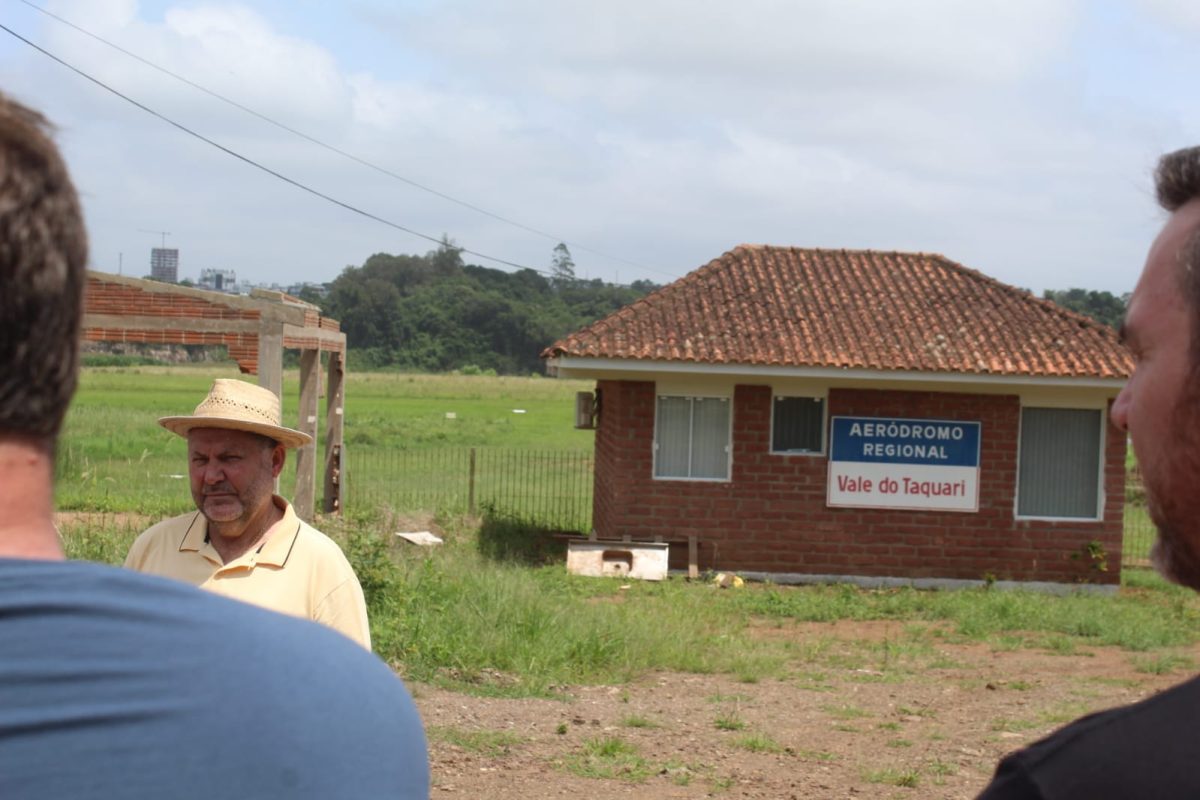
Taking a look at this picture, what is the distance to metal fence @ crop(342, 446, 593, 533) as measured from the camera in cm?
2023

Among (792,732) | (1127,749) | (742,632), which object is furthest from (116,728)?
(742,632)

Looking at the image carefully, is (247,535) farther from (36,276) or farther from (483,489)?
(483,489)

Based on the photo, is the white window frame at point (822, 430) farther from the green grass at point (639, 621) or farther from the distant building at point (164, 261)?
the distant building at point (164, 261)

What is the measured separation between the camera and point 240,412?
467 centimetres

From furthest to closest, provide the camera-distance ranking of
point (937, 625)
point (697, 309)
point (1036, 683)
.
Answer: point (697, 309) < point (937, 625) < point (1036, 683)

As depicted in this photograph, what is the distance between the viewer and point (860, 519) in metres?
16.4

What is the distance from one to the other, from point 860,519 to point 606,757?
369 inches

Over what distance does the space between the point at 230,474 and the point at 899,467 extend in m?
12.9

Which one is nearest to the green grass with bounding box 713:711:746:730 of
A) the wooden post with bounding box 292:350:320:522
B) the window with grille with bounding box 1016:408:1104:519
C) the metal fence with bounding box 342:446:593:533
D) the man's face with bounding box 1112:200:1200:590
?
the wooden post with bounding box 292:350:320:522

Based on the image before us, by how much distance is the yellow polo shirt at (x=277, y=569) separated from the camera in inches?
158

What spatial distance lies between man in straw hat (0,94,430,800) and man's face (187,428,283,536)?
10.1 ft

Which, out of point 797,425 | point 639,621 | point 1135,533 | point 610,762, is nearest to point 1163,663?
point 639,621

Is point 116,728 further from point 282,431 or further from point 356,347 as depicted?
point 356,347

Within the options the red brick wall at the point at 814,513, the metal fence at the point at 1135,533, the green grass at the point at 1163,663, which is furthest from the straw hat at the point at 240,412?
the metal fence at the point at 1135,533
